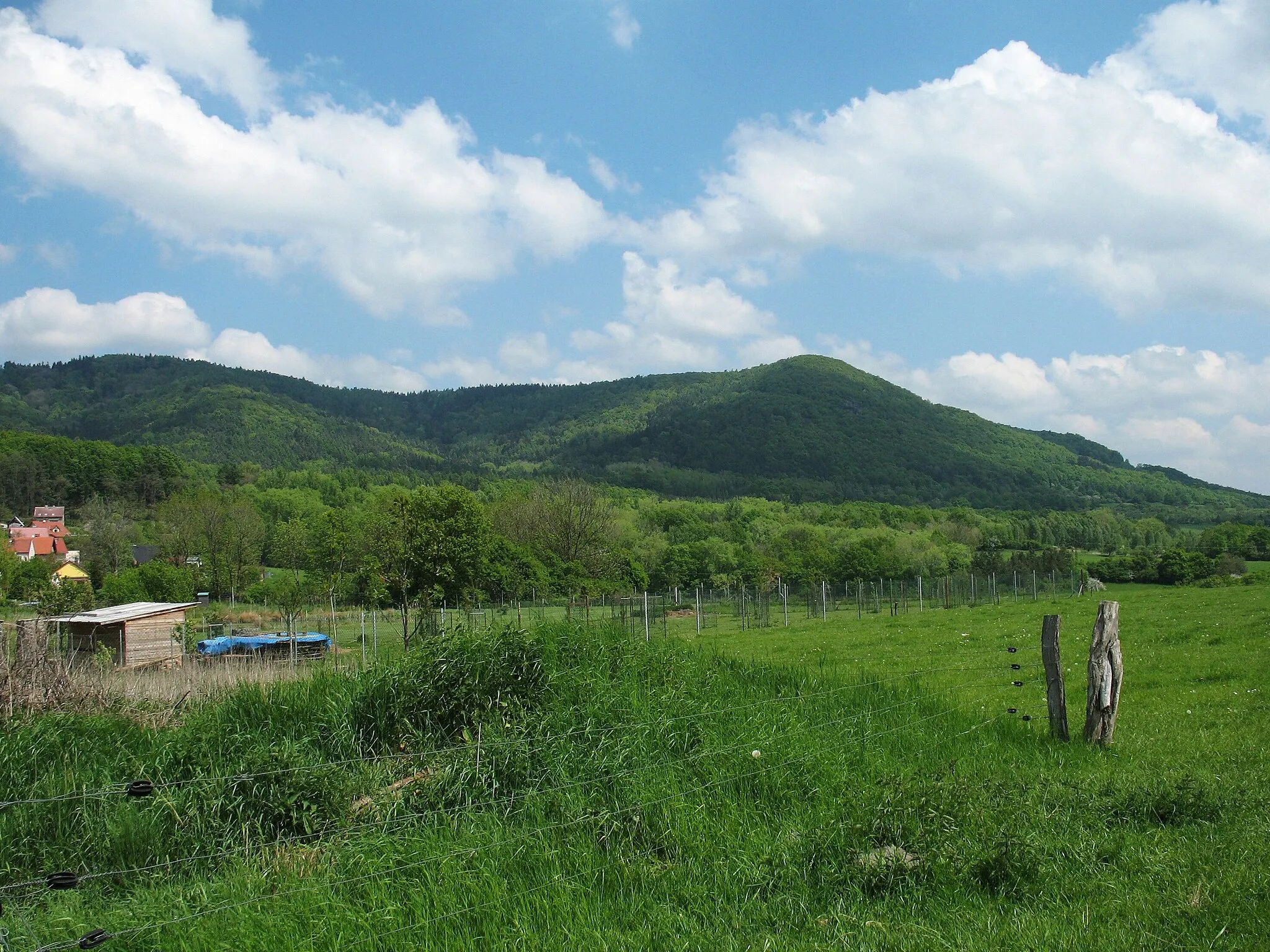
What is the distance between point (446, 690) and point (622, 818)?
95.6 inches

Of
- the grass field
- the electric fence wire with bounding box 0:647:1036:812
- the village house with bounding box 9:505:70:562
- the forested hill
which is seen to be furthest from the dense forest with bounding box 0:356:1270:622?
the electric fence wire with bounding box 0:647:1036:812

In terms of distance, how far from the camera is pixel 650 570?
77000 mm

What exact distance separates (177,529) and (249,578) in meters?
7.39

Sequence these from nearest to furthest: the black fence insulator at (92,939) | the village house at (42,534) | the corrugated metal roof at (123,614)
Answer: the black fence insulator at (92,939) → the corrugated metal roof at (123,614) → the village house at (42,534)

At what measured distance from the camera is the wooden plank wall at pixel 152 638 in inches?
815

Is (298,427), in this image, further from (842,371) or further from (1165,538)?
(1165,538)

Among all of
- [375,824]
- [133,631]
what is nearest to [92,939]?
[375,824]

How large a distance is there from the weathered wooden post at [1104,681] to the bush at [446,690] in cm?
537

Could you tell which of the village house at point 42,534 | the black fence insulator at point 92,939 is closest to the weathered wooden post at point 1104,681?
the black fence insulator at point 92,939

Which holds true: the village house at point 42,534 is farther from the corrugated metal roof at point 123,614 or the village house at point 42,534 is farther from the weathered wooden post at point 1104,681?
the weathered wooden post at point 1104,681

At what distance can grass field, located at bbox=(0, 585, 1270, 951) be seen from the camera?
15.2 feet

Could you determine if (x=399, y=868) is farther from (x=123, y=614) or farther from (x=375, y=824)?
(x=123, y=614)

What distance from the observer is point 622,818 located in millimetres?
5879

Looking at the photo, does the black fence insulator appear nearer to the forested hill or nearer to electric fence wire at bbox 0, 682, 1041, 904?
electric fence wire at bbox 0, 682, 1041, 904
